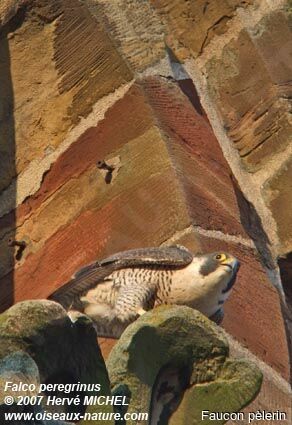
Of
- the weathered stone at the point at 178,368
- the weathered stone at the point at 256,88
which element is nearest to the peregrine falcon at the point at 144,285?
the weathered stone at the point at 178,368

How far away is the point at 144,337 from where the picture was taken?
9.39ft

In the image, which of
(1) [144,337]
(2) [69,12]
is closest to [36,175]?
(2) [69,12]

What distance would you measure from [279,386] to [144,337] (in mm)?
1174

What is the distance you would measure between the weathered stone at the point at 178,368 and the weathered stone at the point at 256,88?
6.99ft

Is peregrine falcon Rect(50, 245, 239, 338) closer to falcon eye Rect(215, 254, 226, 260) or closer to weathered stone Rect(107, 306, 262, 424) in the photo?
falcon eye Rect(215, 254, 226, 260)

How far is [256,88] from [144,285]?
1.71 meters


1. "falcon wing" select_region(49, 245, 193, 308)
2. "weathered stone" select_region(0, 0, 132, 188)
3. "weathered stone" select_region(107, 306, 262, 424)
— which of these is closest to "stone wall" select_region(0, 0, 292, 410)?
"weathered stone" select_region(0, 0, 132, 188)

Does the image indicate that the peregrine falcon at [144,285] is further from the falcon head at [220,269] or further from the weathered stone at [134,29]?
the weathered stone at [134,29]

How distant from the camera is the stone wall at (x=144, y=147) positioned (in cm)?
415

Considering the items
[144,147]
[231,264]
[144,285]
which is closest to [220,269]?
[231,264]

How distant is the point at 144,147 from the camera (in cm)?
429

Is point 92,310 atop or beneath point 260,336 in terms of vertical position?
atop

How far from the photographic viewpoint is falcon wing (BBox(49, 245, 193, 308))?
3564 mm

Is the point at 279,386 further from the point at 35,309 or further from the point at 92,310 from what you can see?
the point at 35,309
